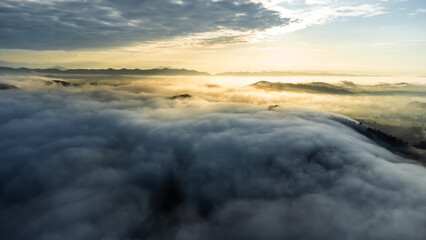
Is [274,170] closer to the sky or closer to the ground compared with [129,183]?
closer to the sky

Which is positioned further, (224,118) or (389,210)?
(224,118)

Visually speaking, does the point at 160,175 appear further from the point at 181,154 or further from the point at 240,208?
the point at 240,208

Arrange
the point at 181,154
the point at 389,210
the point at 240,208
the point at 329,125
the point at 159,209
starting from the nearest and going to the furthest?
the point at 389,210 → the point at 240,208 → the point at 159,209 → the point at 181,154 → the point at 329,125

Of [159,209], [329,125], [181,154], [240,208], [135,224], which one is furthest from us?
[329,125]

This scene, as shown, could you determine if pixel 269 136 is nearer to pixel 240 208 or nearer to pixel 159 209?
pixel 240 208

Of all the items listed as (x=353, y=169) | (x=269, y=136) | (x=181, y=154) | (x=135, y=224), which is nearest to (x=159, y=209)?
(x=135, y=224)

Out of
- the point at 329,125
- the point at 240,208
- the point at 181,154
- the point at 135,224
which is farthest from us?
the point at 329,125

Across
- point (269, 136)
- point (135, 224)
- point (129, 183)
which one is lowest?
point (135, 224)

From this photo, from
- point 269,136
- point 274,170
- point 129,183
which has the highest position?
point 269,136

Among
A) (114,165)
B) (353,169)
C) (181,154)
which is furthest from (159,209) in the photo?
(353,169)
